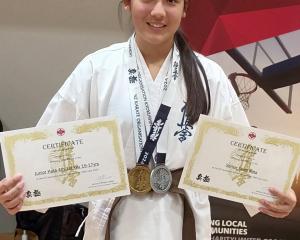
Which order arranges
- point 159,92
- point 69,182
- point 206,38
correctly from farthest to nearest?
point 206,38, point 159,92, point 69,182

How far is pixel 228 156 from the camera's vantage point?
145 cm

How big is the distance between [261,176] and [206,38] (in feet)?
5.53

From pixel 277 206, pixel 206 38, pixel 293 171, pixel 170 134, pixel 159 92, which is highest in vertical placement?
pixel 206 38

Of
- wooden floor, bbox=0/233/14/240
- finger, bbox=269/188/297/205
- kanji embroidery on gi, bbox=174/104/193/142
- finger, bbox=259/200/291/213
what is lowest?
wooden floor, bbox=0/233/14/240

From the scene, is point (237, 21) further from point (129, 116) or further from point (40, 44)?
point (129, 116)

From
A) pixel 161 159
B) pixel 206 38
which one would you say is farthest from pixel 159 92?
pixel 206 38

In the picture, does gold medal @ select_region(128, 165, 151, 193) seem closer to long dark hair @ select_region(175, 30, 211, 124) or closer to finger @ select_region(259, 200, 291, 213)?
long dark hair @ select_region(175, 30, 211, 124)

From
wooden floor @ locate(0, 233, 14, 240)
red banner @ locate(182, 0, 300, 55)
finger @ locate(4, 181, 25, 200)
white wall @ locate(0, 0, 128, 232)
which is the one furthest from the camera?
white wall @ locate(0, 0, 128, 232)

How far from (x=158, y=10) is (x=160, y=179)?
0.49 m

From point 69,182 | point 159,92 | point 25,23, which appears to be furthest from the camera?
point 25,23

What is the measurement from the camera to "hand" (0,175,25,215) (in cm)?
137

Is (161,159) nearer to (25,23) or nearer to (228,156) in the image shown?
(228,156)

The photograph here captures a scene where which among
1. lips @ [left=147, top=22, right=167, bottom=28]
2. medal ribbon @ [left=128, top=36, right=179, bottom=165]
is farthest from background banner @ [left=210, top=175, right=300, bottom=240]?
lips @ [left=147, top=22, right=167, bottom=28]

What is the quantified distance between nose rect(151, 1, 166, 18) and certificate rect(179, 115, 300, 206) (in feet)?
1.15
